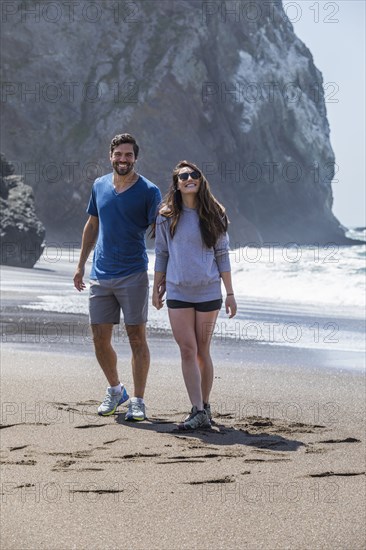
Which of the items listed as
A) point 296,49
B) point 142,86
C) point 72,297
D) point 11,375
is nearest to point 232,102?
point 142,86

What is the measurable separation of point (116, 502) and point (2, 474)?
786 millimetres

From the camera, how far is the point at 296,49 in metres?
119

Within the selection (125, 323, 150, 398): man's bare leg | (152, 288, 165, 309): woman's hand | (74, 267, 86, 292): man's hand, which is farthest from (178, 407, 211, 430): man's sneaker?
(74, 267, 86, 292): man's hand

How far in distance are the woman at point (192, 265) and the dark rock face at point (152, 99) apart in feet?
271

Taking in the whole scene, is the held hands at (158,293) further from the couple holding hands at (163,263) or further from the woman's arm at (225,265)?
the woman's arm at (225,265)

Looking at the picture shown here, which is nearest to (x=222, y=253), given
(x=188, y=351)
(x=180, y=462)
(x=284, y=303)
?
(x=188, y=351)

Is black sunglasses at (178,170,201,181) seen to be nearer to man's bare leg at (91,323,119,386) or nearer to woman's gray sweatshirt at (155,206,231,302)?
woman's gray sweatshirt at (155,206,231,302)

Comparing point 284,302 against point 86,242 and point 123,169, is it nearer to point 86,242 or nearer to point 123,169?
point 86,242

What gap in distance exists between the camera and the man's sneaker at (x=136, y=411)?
6695 mm

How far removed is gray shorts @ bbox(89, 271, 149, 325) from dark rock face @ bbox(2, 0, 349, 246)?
270 feet

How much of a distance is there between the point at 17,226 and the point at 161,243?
30304mm

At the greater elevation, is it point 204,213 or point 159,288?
point 204,213

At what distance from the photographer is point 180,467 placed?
5.50m

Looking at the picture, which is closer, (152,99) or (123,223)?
(123,223)
